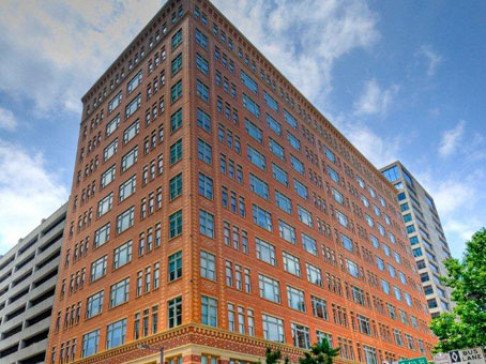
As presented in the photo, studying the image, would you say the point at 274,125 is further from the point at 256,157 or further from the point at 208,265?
the point at 208,265

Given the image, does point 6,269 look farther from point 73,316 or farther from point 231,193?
point 231,193

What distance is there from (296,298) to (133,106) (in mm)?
29669

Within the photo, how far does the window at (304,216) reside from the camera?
5916 cm

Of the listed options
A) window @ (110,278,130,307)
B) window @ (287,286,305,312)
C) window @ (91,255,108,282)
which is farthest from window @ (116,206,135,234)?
window @ (287,286,305,312)

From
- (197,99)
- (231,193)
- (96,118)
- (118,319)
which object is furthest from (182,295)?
(96,118)

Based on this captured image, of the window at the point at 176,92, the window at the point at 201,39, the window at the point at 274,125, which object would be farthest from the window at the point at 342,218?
the window at the point at 176,92

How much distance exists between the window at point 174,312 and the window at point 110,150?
82.6 feet

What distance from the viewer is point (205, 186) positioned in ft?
146

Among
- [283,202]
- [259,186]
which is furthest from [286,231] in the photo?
[259,186]

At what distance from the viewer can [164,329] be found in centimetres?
3819

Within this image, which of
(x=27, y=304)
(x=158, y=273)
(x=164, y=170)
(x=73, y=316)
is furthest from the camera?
(x=27, y=304)

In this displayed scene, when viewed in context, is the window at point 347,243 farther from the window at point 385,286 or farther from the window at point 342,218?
the window at point 385,286

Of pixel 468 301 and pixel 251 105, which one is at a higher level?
pixel 251 105

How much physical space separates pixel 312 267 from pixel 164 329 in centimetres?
2343
